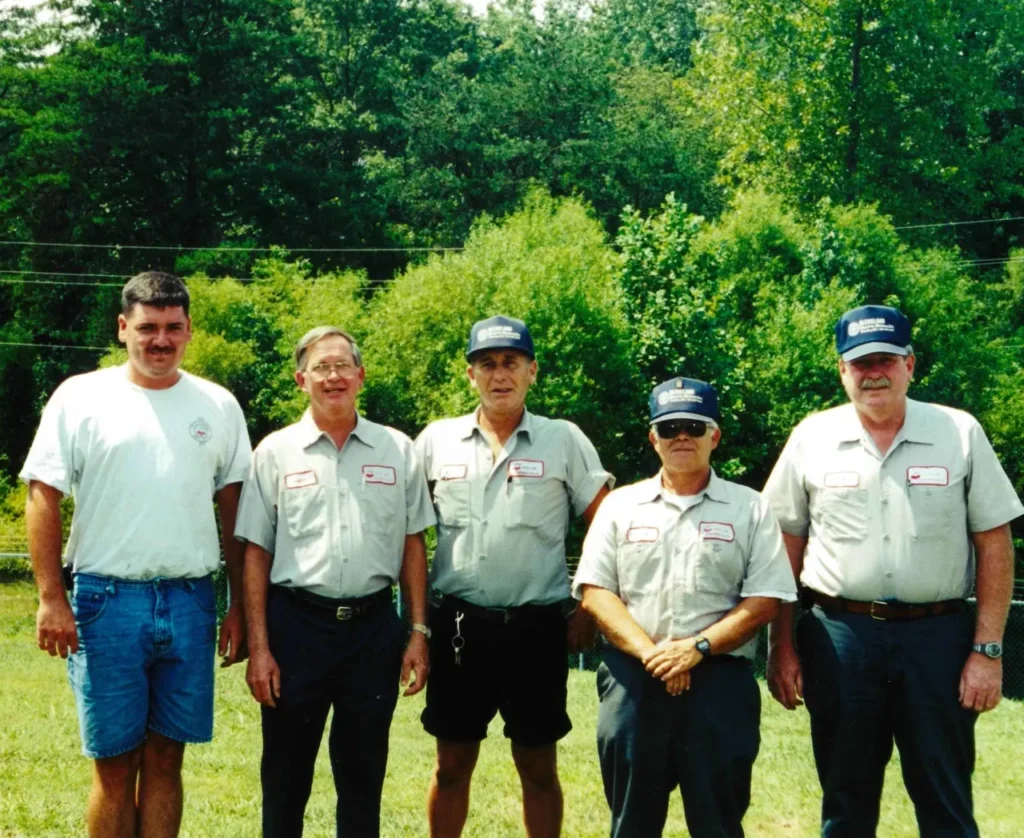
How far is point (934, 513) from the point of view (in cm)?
464

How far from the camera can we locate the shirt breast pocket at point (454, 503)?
5.04 meters

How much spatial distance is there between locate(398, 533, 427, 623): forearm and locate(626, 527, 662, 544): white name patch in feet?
2.88

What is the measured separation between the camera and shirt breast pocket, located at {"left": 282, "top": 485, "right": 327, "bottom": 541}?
4.77 meters

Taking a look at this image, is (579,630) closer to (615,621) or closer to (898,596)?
(615,621)

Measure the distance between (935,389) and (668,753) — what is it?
26581 millimetres

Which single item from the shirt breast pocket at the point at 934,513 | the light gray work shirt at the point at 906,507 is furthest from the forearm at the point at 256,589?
the shirt breast pocket at the point at 934,513

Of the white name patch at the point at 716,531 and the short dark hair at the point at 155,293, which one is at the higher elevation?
the short dark hair at the point at 155,293

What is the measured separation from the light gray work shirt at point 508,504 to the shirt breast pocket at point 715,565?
2.46 ft

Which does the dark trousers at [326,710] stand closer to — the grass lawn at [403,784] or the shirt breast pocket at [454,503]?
the shirt breast pocket at [454,503]

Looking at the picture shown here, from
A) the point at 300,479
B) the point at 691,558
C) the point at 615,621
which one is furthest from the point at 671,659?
the point at 300,479

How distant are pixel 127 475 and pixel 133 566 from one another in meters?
0.34

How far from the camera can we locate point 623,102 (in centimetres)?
4278

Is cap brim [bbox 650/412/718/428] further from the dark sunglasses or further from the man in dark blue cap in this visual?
the man in dark blue cap

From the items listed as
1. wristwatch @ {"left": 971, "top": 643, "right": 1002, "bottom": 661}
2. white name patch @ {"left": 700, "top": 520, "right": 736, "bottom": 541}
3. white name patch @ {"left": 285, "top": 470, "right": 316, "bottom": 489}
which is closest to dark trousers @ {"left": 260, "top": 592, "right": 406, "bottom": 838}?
white name patch @ {"left": 285, "top": 470, "right": 316, "bottom": 489}
